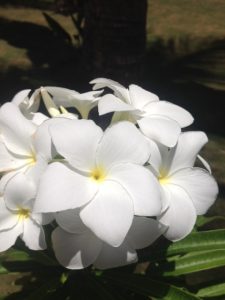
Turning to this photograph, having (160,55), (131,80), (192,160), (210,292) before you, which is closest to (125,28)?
(131,80)

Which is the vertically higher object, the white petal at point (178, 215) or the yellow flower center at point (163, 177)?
the yellow flower center at point (163, 177)

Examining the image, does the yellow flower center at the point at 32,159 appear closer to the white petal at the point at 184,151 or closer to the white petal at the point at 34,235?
the white petal at the point at 34,235

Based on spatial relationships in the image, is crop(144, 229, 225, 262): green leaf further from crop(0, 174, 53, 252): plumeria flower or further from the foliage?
crop(0, 174, 53, 252): plumeria flower

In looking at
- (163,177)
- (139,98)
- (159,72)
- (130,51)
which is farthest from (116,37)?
(163,177)

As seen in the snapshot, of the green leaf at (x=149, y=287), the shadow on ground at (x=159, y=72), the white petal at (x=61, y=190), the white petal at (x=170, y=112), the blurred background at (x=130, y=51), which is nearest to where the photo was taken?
the white petal at (x=61, y=190)

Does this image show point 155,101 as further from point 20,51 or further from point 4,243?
point 20,51

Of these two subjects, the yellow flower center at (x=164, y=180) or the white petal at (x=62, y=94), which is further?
the white petal at (x=62, y=94)

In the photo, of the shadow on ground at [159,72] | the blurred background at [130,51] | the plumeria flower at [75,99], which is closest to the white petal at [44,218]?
the plumeria flower at [75,99]
